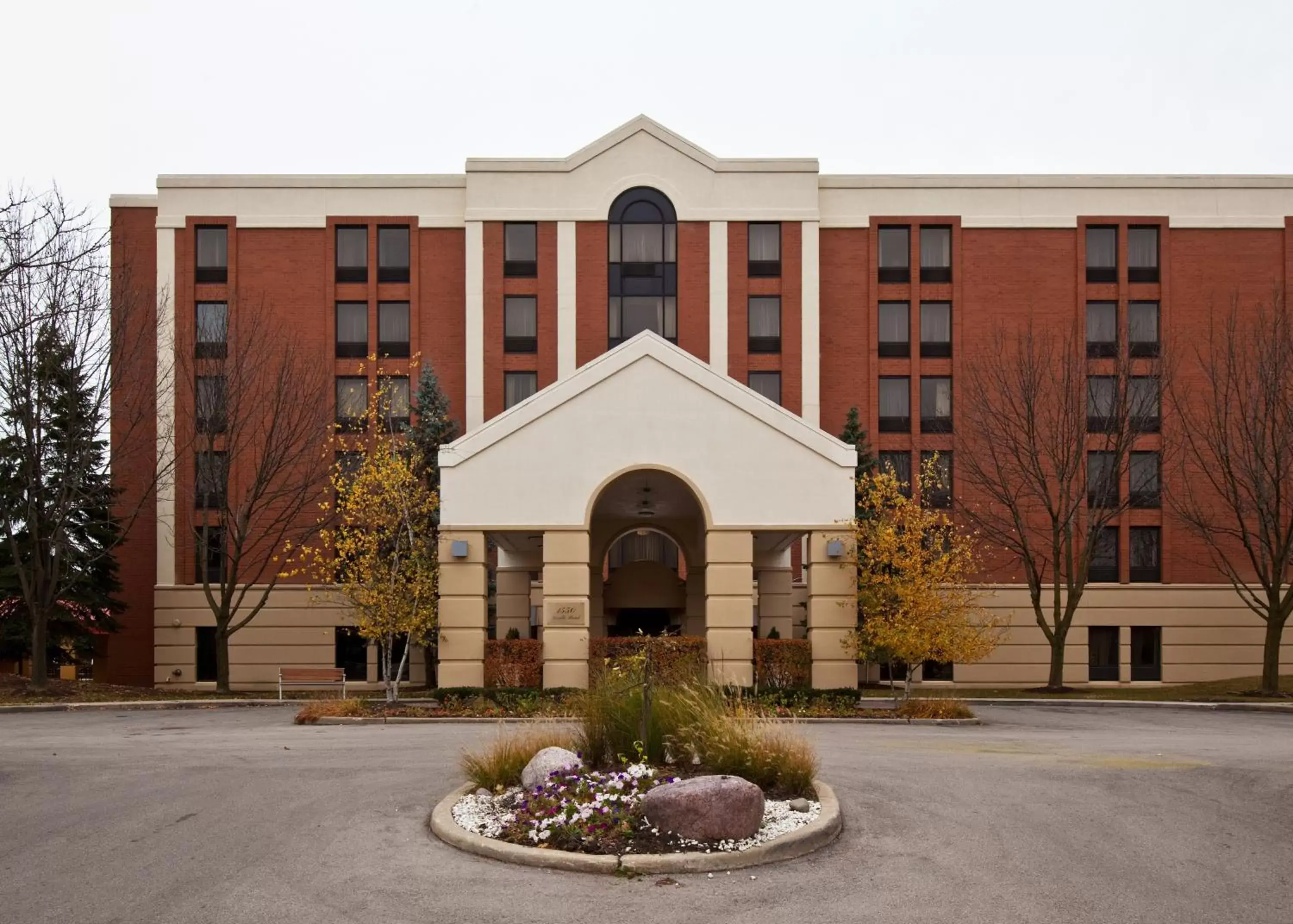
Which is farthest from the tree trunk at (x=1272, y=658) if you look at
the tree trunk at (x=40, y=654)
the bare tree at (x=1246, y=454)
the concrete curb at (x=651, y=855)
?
the concrete curb at (x=651, y=855)

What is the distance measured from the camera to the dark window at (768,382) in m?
44.6

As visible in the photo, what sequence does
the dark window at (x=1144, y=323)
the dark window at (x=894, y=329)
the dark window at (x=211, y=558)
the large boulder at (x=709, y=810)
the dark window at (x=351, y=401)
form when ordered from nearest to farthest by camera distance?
the large boulder at (x=709, y=810) < the dark window at (x=211, y=558) < the dark window at (x=351, y=401) < the dark window at (x=1144, y=323) < the dark window at (x=894, y=329)

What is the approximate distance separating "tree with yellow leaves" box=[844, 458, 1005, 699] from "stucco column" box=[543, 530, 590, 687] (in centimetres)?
567

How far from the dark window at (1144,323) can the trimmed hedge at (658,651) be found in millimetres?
25882

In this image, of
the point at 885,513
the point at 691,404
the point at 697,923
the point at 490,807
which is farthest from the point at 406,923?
the point at 885,513

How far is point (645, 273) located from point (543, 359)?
16.0 feet

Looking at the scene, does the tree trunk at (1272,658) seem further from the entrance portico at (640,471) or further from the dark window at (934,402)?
the entrance portico at (640,471)

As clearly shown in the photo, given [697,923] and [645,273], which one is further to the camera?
[645,273]

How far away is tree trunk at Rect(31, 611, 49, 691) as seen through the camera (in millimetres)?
32438

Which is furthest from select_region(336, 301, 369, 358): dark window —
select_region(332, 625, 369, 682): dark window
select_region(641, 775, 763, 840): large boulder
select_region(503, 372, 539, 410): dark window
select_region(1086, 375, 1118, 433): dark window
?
select_region(641, 775, 763, 840): large boulder

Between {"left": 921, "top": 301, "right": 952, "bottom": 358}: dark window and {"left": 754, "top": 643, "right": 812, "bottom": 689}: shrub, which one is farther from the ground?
{"left": 921, "top": 301, "right": 952, "bottom": 358}: dark window

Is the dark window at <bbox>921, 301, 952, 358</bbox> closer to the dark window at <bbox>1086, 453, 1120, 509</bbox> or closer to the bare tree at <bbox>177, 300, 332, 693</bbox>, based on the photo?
the dark window at <bbox>1086, 453, 1120, 509</bbox>

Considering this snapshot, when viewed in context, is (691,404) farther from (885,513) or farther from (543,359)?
(543,359)

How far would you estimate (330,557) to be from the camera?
138 feet
